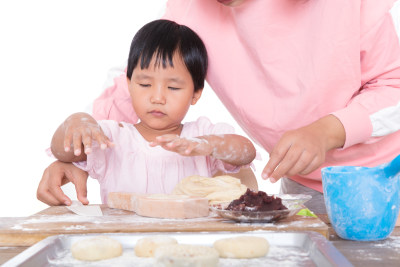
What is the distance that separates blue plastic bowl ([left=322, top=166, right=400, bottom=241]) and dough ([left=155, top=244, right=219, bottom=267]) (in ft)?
1.17

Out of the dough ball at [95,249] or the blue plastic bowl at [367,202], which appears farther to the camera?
the blue plastic bowl at [367,202]

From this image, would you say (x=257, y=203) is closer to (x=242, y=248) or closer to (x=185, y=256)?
(x=242, y=248)

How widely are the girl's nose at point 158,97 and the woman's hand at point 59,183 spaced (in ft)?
1.09

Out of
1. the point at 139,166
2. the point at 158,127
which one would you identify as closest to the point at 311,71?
the point at 158,127

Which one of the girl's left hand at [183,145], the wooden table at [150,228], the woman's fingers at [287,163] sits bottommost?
the wooden table at [150,228]

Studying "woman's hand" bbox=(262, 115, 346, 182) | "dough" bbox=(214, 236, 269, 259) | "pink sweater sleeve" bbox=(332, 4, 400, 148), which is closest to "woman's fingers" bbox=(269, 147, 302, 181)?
"woman's hand" bbox=(262, 115, 346, 182)

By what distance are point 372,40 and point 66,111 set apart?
2517 mm

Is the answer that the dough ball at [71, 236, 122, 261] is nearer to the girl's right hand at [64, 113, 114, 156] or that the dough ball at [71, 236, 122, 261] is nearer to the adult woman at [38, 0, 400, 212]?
the girl's right hand at [64, 113, 114, 156]

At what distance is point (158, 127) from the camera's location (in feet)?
6.03

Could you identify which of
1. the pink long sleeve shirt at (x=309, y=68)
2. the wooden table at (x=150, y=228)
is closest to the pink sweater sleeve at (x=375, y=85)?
the pink long sleeve shirt at (x=309, y=68)

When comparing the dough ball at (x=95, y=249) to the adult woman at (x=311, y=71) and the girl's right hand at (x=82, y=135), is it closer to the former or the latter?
the girl's right hand at (x=82, y=135)

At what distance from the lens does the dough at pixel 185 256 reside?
771 mm

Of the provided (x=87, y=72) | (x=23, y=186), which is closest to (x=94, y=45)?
(x=87, y=72)

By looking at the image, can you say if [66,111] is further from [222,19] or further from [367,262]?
[367,262]
